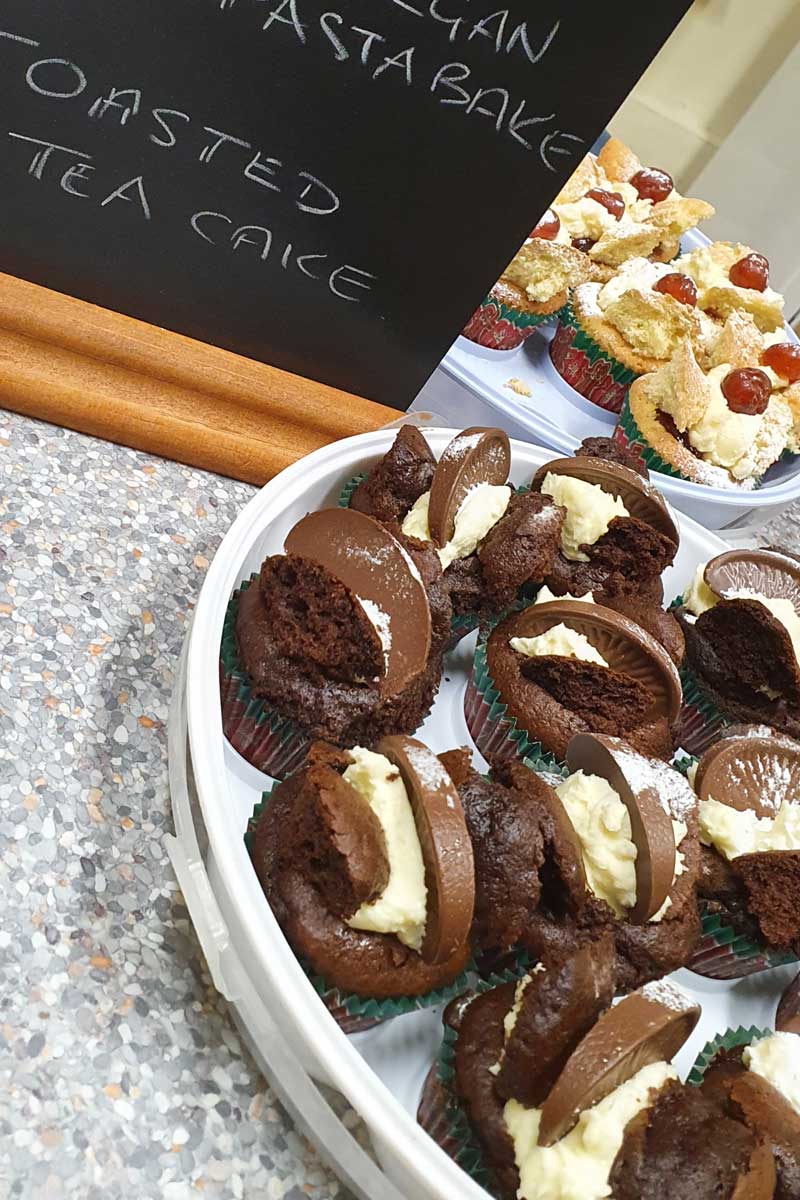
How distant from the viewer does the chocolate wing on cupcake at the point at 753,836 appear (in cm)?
161

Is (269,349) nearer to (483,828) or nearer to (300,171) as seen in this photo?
(300,171)

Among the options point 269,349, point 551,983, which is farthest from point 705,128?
point 551,983

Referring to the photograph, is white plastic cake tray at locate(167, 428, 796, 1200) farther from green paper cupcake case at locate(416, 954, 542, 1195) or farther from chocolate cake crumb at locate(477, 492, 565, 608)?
chocolate cake crumb at locate(477, 492, 565, 608)

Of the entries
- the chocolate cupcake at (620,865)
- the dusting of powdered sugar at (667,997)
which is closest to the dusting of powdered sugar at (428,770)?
the chocolate cupcake at (620,865)

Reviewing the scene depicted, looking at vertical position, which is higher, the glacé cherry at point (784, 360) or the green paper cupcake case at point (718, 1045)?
the glacé cherry at point (784, 360)

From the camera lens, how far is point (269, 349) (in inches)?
84.0

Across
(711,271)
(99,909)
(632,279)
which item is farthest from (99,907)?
(711,271)

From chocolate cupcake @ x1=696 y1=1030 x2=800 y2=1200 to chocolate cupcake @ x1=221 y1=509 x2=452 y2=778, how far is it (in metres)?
0.74

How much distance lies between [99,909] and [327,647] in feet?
1.76

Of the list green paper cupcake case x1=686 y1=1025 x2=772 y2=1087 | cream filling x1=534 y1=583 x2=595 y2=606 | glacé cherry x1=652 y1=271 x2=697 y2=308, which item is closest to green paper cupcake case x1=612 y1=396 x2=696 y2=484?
glacé cherry x1=652 y1=271 x2=697 y2=308

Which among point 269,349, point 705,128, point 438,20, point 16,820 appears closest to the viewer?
point 16,820

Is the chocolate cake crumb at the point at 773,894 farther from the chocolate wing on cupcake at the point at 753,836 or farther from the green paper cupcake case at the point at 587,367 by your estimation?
the green paper cupcake case at the point at 587,367

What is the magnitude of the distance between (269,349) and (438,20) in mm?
785

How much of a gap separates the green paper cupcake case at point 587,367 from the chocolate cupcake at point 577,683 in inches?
56.1
